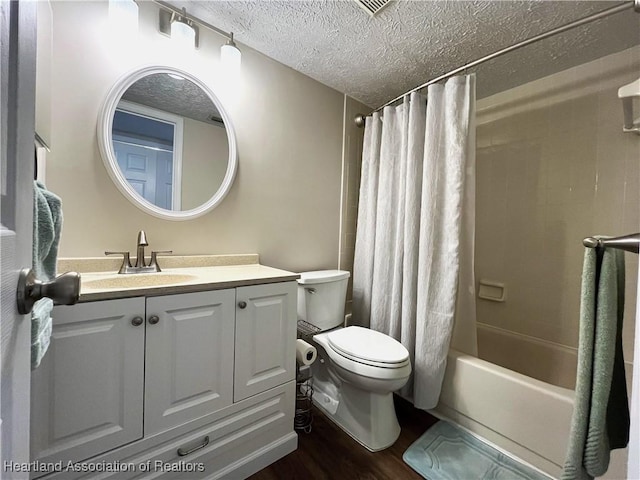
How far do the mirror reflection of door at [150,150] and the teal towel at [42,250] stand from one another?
30.5 inches

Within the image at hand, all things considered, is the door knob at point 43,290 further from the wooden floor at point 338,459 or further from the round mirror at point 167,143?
the wooden floor at point 338,459

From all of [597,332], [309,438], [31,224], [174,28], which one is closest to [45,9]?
[174,28]

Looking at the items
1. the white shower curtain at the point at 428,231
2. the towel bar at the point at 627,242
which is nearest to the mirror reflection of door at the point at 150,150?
the white shower curtain at the point at 428,231

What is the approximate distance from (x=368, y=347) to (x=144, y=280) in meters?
1.10

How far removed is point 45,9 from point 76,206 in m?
0.68

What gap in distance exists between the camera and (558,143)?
1.72 metres

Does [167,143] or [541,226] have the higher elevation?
[167,143]

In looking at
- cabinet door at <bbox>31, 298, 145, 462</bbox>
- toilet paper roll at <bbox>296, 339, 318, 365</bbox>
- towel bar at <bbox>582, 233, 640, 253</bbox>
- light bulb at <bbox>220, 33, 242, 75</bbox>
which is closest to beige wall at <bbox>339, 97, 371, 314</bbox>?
toilet paper roll at <bbox>296, 339, 318, 365</bbox>

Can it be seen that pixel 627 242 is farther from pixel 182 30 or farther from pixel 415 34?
pixel 182 30

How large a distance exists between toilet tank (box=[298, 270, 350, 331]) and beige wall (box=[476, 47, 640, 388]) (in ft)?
3.89

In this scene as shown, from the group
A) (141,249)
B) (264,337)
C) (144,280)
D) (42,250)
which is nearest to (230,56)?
(141,249)

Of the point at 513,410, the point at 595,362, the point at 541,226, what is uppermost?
the point at 541,226

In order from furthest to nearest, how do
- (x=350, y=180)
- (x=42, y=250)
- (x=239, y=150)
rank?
1. (x=350, y=180)
2. (x=239, y=150)
3. (x=42, y=250)

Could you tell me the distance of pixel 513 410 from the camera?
3.99 feet
